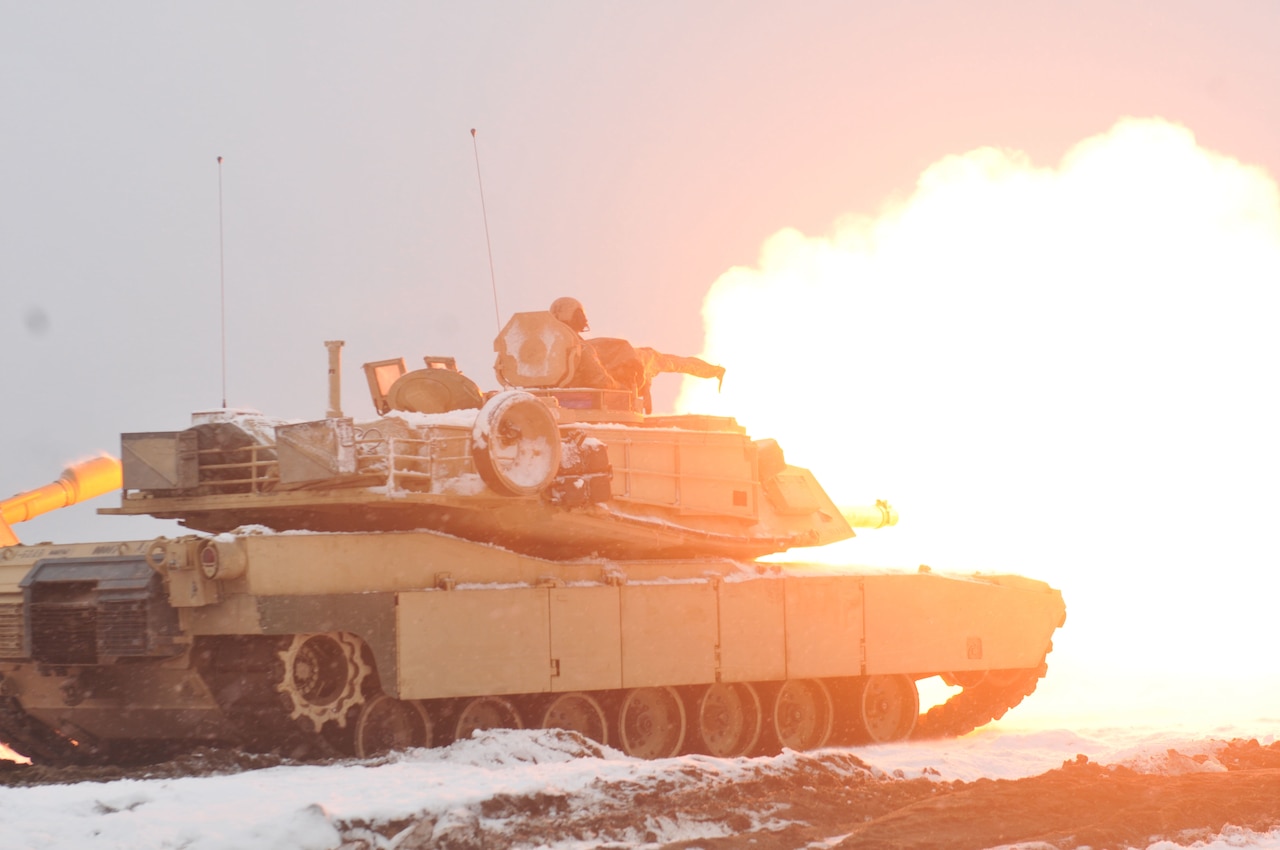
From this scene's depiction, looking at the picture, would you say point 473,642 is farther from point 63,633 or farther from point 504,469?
point 63,633

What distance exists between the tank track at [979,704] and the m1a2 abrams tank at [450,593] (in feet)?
4.17

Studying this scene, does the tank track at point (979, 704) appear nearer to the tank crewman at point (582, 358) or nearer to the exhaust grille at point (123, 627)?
the tank crewman at point (582, 358)

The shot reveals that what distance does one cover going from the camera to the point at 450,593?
538 inches

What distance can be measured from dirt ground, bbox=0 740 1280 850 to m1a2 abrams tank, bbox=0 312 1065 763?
797mm

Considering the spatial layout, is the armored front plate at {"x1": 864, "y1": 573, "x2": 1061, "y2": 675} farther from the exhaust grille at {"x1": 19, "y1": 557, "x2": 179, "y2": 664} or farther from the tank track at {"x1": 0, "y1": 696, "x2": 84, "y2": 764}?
the tank track at {"x1": 0, "y1": 696, "x2": 84, "y2": 764}

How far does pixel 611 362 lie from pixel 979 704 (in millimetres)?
6130

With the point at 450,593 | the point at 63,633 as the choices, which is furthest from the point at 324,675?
the point at 63,633

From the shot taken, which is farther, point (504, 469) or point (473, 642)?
point (473, 642)

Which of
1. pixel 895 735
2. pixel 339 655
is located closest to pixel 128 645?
pixel 339 655

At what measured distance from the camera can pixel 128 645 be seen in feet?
42.0

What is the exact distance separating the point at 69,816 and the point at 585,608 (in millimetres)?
5593

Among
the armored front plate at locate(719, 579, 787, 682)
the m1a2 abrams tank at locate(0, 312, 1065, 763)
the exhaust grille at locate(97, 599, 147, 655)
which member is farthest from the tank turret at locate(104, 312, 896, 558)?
the exhaust grille at locate(97, 599, 147, 655)

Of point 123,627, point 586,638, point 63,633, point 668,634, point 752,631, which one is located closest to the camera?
point 123,627

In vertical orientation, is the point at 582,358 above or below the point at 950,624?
above
